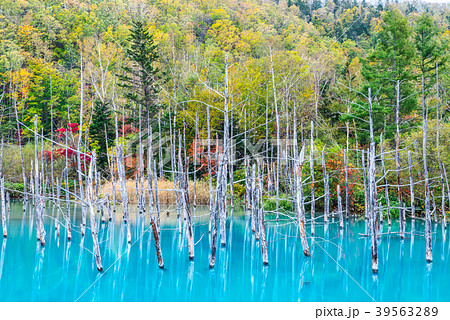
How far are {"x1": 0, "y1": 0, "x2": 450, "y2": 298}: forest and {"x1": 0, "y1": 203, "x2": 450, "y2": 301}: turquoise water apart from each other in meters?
0.46

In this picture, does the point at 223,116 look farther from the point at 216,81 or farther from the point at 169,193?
the point at 169,193

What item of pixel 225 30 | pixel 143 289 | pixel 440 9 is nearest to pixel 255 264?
pixel 143 289

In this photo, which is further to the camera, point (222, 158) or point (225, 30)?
point (225, 30)

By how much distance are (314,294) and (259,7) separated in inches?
1853

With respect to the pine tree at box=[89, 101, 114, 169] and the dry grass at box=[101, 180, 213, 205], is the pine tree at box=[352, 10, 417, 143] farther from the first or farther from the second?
the pine tree at box=[89, 101, 114, 169]

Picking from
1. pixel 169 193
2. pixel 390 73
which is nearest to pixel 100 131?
pixel 169 193

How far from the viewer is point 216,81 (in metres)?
27.7

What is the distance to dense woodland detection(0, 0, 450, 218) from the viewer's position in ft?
60.1

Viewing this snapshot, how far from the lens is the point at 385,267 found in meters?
9.12

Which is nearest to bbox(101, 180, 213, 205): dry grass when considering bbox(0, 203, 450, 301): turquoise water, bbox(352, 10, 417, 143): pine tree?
bbox(0, 203, 450, 301): turquoise water

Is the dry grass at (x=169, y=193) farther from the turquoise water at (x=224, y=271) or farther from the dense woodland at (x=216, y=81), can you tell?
the turquoise water at (x=224, y=271)

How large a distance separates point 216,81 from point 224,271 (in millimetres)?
20545

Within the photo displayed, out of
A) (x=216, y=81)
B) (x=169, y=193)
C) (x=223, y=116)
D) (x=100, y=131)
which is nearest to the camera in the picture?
(x=169, y=193)
